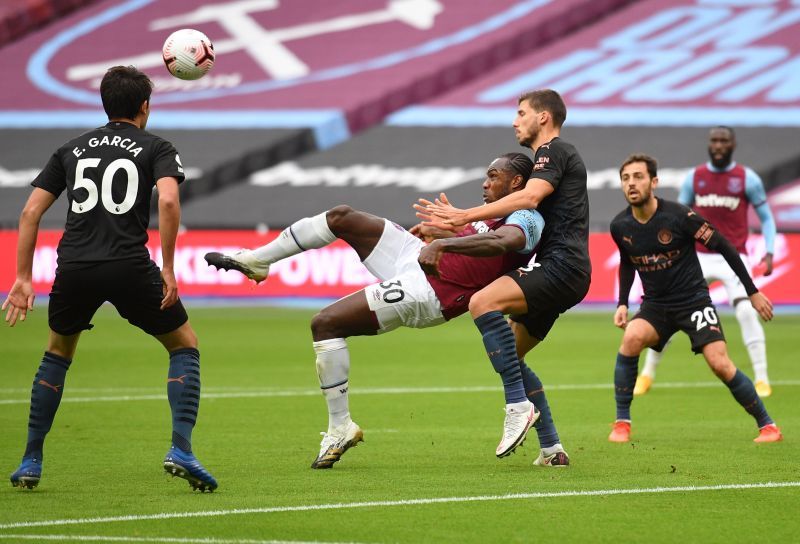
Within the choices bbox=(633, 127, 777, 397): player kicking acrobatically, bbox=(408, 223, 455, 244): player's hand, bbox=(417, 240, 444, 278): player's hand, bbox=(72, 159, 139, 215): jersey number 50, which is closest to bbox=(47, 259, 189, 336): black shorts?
bbox=(72, 159, 139, 215): jersey number 50

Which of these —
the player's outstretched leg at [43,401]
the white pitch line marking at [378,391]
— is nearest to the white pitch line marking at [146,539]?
the player's outstretched leg at [43,401]

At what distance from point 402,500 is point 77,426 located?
3965 millimetres

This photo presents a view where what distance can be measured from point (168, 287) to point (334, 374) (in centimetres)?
155

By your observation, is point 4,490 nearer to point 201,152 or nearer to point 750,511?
point 750,511

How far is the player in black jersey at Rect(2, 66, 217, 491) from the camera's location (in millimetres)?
6586

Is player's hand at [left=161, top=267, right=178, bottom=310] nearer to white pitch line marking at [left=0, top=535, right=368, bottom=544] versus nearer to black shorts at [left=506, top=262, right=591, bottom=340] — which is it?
white pitch line marking at [left=0, top=535, right=368, bottom=544]

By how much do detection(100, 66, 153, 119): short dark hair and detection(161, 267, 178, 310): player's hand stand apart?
33.8 inches

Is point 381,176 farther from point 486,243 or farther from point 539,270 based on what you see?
point 486,243

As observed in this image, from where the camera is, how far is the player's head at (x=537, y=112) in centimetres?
777

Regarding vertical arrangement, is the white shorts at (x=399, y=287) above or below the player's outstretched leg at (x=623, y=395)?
above

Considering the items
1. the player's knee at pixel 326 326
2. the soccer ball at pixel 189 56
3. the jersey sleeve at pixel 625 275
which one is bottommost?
the player's knee at pixel 326 326

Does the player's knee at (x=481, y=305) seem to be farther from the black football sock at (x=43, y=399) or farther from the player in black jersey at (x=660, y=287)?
the black football sock at (x=43, y=399)

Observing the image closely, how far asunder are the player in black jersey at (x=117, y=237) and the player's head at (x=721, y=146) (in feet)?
22.8

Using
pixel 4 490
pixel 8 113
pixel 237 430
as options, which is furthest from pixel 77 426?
pixel 8 113
